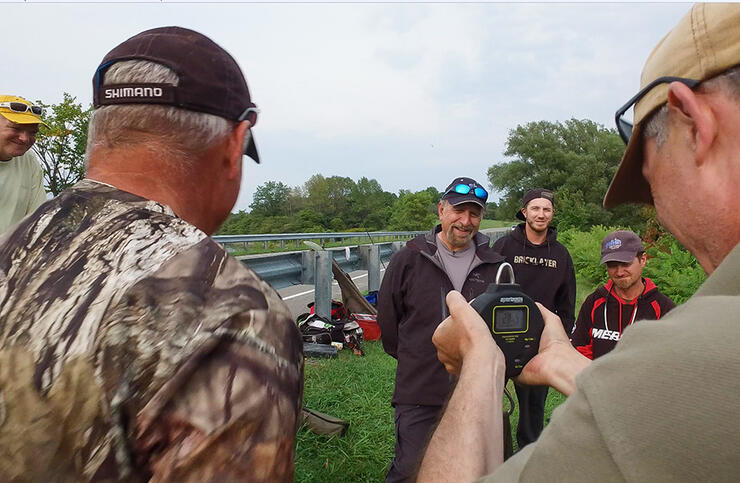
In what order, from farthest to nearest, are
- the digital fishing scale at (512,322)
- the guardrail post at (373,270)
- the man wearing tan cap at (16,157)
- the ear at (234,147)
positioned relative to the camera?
the guardrail post at (373,270) → the man wearing tan cap at (16,157) → the digital fishing scale at (512,322) → the ear at (234,147)

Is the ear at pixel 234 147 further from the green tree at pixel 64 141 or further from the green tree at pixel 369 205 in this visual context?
the green tree at pixel 369 205

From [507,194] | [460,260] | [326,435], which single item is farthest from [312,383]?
[507,194]

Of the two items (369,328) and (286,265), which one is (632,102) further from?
(369,328)

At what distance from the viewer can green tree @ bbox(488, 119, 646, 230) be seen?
53.0 meters

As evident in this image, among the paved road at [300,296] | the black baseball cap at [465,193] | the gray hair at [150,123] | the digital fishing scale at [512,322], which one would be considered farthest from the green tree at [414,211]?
the gray hair at [150,123]

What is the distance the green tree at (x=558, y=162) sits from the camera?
53.0 meters

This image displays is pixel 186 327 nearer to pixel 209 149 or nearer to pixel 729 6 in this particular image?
pixel 209 149

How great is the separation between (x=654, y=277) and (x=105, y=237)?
34.2 feet

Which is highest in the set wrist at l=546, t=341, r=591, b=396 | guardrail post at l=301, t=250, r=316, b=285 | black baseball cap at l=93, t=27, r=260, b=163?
black baseball cap at l=93, t=27, r=260, b=163

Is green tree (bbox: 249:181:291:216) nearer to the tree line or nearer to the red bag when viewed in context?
the tree line

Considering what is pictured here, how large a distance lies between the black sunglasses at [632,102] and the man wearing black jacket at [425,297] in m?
2.77

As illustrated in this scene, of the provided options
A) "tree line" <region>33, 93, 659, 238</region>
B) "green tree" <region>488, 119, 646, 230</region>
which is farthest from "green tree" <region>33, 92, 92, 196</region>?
"green tree" <region>488, 119, 646, 230</region>

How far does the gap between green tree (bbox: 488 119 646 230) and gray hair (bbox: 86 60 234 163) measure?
170 ft

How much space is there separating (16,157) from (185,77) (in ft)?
9.65
